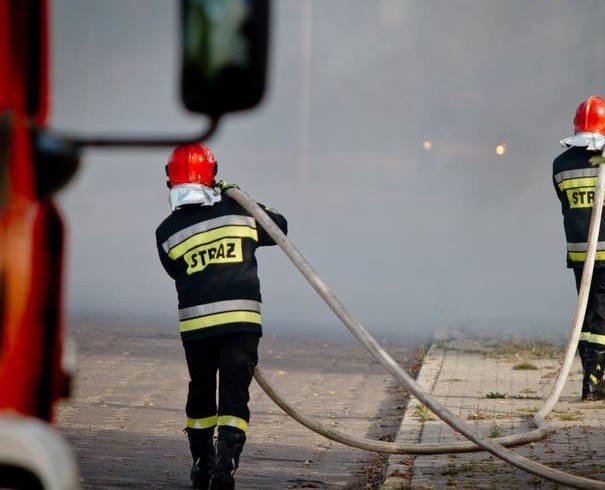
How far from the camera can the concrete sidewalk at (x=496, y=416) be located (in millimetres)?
7016

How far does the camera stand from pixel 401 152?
1135 inches

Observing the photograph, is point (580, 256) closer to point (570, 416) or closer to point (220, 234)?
point (570, 416)

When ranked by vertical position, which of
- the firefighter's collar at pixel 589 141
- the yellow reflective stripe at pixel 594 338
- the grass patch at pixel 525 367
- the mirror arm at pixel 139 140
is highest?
the mirror arm at pixel 139 140

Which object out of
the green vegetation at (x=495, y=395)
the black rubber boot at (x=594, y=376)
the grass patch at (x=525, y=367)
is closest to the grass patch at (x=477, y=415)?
the green vegetation at (x=495, y=395)

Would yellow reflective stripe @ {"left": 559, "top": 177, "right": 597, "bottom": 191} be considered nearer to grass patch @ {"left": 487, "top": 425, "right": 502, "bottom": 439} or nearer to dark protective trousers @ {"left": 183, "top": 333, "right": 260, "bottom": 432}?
grass patch @ {"left": 487, "top": 425, "right": 502, "bottom": 439}

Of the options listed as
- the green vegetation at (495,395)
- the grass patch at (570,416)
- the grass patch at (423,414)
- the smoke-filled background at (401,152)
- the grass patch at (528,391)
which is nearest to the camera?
the grass patch at (570,416)

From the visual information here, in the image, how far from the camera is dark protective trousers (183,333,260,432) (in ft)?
22.2

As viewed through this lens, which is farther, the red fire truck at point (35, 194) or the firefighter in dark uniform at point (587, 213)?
the firefighter in dark uniform at point (587, 213)

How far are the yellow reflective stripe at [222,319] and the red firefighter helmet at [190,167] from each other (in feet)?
2.14

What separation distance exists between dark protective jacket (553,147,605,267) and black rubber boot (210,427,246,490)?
342 centimetres

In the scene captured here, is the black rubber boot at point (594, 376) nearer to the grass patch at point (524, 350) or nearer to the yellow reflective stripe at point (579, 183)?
the yellow reflective stripe at point (579, 183)

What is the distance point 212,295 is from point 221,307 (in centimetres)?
7

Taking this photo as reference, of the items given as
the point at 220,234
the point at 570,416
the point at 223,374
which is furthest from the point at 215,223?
the point at 570,416

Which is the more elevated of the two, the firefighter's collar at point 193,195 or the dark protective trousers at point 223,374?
the firefighter's collar at point 193,195
